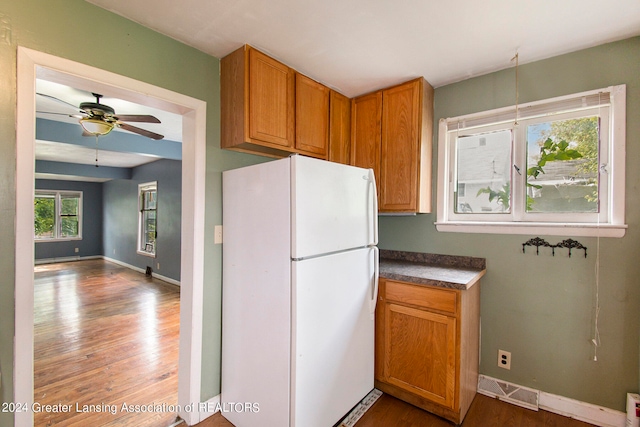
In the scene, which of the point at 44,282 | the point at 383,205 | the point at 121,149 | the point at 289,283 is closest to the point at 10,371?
the point at 289,283

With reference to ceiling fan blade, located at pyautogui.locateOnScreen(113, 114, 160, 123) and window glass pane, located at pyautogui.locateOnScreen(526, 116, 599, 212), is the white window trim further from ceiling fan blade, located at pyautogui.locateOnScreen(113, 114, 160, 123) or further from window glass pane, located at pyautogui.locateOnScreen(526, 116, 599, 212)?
ceiling fan blade, located at pyautogui.locateOnScreen(113, 114, 160, 123)

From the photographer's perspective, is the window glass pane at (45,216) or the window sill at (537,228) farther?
the window glass pane at (45,216)

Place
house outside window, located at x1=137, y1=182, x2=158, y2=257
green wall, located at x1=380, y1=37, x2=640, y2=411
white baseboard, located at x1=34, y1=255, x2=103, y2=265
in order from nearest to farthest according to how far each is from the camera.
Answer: green wall, located at x1=380, y1=37, x2=640, y2=411 < house outside window, located at x1=137, y1=182, x2=158, y2=257 < white baseboard, located at x1=34, y1=255, x2=103, y2=265

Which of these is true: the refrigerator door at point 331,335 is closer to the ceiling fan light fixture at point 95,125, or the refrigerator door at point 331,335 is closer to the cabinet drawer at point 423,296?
the cabinet drawer at point 423,296

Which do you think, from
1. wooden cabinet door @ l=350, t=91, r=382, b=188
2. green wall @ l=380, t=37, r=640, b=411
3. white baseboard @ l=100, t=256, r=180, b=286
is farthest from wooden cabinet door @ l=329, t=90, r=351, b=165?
white baseboard @ l=100, t=256, r=180, b=286

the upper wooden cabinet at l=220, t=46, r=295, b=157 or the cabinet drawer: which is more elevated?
the upper wooden cabinet at l=220, t=46, r=295, b=157

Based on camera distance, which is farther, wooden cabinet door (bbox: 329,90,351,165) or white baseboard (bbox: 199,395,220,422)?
wooden cabinet door (bbox: 329,90,351,165)

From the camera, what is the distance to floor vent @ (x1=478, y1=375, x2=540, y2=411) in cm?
188

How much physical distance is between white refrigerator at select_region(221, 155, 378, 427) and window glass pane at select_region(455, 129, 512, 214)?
870 mm

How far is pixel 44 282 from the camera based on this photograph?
5391 millimetres

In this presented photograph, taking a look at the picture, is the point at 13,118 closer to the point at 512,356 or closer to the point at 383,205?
the point at 383,205

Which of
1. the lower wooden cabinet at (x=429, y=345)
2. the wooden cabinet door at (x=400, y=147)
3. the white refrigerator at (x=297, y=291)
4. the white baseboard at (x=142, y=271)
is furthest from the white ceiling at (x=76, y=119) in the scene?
the white baseboard at (x=142, y=271)

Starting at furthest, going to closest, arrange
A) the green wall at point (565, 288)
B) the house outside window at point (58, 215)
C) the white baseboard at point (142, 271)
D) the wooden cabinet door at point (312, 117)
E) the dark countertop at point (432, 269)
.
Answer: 1. the house outside window at point (58, 215)
2. the white baseboard at point (142, 271)
3. the wooden cabinet door at point (312, 117)
4. the dark countertop at point (432, 269)
5. the green wall at point (565, 288)

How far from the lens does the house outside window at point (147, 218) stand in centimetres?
606
